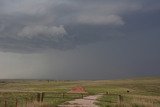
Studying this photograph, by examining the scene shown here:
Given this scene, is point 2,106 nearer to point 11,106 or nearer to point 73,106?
point 11,106

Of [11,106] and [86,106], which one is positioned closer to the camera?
[11,106]

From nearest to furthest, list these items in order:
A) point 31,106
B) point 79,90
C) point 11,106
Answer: point 31,106 → point 11,106 → point 79,90

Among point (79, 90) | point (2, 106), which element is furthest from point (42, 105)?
point (79, 90)

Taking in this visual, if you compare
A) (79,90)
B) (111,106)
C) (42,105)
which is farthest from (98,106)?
(79,90)

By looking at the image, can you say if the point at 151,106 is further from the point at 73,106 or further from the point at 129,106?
the point at 73,106

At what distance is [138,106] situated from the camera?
109 feet

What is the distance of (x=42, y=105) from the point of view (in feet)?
94.3

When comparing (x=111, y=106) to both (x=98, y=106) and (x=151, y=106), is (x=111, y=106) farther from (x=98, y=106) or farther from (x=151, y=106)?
(x=151, y=106)

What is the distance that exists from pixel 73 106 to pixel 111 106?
3601 mm

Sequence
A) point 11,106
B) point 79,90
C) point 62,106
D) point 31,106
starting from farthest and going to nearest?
point 79,90 → point 62,106 → point 11,106 → point 31,106

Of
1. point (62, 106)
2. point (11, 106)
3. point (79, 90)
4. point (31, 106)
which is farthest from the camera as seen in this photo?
point (79, 90)

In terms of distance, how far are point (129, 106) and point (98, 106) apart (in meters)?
2.94

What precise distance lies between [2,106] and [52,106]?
13.7 ft

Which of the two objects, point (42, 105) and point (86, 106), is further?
point (86, 106)
